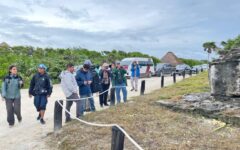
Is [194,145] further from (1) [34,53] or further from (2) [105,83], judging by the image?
(1) [34,53]

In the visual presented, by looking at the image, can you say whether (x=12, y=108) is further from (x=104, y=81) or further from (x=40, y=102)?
(x=104, y=81)

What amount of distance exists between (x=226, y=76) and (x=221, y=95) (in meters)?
0.55

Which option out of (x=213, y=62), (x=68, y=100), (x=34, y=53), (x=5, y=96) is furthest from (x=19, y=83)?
(x=34, y=53)

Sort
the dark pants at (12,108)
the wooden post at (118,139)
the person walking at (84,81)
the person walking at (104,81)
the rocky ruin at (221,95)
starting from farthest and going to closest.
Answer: the person walking at (104,81)
the person walking at (84,81)
the dark pants at (12,108)
the rocky ruin at (221,95)
the wooden post at (118,139)

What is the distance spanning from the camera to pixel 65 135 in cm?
874

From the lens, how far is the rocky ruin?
9.33 metres

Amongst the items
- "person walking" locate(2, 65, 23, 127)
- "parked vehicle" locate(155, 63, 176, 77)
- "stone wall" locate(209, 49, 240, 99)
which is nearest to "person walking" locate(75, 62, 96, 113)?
"person walking" locate(2, 65, 23, 127)

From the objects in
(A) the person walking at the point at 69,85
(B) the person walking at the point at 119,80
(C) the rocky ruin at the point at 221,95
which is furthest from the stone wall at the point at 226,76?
(B) the person walking at the point at 119,80

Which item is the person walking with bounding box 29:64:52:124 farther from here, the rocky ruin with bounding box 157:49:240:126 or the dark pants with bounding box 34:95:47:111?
the rocky ruin with bounding box 157:49:240:126

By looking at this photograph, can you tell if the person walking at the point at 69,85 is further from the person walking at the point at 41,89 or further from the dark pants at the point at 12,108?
the dark pants at the point at 12,108

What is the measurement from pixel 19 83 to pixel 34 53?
25.8m

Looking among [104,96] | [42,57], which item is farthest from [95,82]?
[42,57]

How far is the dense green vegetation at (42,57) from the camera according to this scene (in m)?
27.6

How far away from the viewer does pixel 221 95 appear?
1023cm
